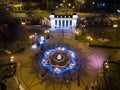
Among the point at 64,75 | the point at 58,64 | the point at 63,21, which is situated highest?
the point at 63,21

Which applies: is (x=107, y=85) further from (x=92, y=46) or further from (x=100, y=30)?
(x=100, y=30)

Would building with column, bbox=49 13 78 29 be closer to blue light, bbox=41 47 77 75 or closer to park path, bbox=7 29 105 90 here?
park path, bbox=7 29 105 90

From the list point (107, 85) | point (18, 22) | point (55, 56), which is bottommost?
point (107, 85)

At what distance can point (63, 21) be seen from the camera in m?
54.2

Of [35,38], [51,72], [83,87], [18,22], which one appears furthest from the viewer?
[18,22]

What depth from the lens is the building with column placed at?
53416 mm

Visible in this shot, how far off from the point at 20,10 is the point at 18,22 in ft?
23.1

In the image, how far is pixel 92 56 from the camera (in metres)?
44.0

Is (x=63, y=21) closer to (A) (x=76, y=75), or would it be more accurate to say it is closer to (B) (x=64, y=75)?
(B) (x=64, y=75)

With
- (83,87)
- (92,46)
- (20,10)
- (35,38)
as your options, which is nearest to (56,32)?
(35,38)

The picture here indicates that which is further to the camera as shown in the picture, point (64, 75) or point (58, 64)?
point (58, 64)

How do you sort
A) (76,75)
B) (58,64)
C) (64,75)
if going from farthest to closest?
1. (58,64)
2. (64,75)
3. (76,75)

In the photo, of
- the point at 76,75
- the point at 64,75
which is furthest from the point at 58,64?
the point at 76,75

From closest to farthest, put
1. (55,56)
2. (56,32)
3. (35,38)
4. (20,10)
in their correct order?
1. (55,56)
2. (35,38)
3. (56,32)
4. (20,10)
